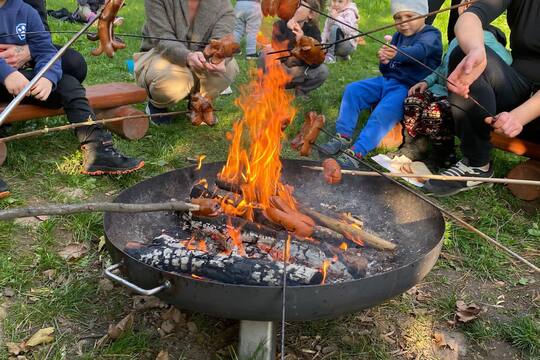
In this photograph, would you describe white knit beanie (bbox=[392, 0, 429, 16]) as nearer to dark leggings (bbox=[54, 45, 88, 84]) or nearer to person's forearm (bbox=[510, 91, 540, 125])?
person's forearm (bbox=[510, 91, 540, 125])

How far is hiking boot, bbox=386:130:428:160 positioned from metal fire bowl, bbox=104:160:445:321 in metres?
1.49

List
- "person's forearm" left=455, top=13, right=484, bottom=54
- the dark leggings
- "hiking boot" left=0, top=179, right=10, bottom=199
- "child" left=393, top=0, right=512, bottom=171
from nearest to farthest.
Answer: "person's forearm" left=455, top=13, right=484, bottom=54 → "hiking boot" left=0, top=179, right=10, bottom=199 → the dark leggings → "child" left=393, top=0, right=512, bottom=171

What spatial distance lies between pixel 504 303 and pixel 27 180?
311 cm

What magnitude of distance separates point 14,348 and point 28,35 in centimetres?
238

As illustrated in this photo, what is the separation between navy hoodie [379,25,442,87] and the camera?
14.5 feet

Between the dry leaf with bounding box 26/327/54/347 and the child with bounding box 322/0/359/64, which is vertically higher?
the dry leaf with bounding box 26/327/54/347

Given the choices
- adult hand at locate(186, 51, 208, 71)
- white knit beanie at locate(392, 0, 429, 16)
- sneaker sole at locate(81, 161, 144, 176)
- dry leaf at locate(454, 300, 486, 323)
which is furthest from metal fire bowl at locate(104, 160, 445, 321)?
white knit beanie at locate(392, 0, 429, 16)

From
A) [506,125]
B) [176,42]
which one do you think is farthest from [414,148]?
[176,42]

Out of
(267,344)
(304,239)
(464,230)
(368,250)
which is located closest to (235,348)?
(267,344)

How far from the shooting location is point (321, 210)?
2951 millimetres

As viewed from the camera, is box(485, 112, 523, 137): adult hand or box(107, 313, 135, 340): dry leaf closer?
box(107, 313, 135, 340): dry leaf

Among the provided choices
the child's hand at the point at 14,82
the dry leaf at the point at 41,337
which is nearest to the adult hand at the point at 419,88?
the child's hand at the point at 14,82

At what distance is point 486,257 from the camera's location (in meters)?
3.20

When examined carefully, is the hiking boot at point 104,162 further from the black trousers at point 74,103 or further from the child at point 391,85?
the child at point 391,85
